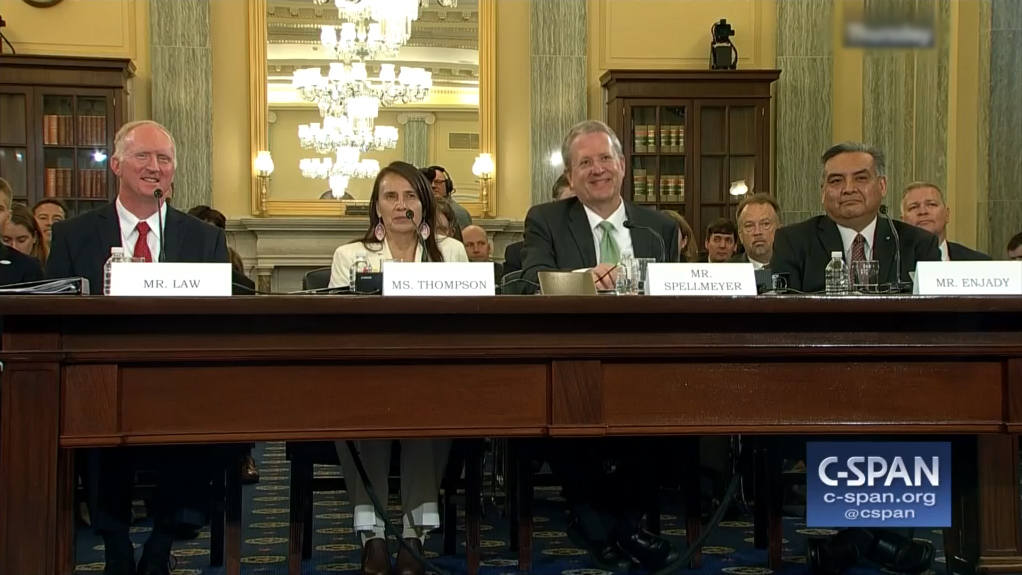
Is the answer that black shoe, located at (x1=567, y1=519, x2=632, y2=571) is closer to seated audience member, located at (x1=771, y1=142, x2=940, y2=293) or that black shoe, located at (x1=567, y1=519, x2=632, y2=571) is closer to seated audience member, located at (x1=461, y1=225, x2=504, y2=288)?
seated audience member, located at (x1=771, y1=142, x2=940, y2=293)

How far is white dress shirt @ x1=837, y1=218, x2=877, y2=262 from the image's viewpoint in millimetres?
3350

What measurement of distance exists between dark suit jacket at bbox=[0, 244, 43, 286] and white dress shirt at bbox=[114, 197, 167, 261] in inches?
26.2

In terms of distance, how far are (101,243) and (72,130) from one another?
4.48 m

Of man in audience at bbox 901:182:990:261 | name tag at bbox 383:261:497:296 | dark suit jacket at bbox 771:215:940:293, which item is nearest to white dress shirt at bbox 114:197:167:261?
name tag at bbox 383:261:497:296

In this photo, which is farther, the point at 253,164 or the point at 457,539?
the point at 253,164

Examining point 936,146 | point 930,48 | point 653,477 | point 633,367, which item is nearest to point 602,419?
point 633,367

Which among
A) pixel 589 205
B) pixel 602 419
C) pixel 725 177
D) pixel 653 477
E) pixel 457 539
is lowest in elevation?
pixel 457 539

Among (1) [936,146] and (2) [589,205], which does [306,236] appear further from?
(2) [589,205]

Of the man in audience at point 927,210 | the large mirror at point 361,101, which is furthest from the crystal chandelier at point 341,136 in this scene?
the man in audience at point 927,210

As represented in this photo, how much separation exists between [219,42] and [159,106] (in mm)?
603

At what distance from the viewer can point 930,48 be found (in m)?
4.54

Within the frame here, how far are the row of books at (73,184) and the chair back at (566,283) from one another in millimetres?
5293

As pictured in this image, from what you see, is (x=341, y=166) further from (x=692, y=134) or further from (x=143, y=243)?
(x=143, y=243)

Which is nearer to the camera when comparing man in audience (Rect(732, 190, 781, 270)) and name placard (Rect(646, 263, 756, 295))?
name placard (Rect(646, 263, 756, 295))
